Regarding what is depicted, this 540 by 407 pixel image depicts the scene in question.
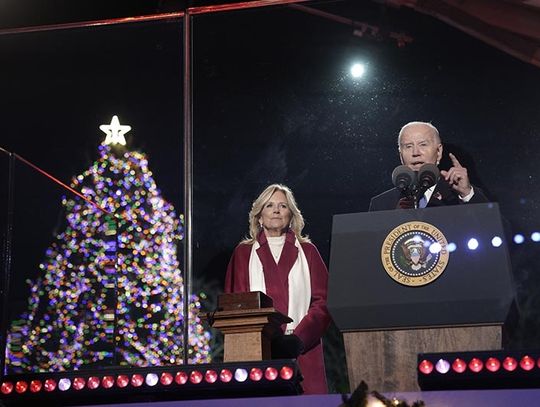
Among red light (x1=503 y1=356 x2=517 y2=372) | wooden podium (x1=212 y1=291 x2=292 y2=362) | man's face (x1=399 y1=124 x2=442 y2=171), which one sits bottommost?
red light (x1=503 y1=356 x2=517 y2=372)

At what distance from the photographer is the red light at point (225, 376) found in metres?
2.82

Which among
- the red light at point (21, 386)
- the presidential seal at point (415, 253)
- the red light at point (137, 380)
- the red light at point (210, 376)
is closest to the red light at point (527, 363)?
the presidential seal at point (415, 253)

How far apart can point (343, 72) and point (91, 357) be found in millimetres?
2108

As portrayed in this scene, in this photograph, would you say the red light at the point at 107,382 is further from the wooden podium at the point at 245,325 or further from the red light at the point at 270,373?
the red light at the point at 270,373

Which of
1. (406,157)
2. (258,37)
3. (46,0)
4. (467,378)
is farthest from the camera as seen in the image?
(46,0)

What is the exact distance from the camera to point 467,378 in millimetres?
2639

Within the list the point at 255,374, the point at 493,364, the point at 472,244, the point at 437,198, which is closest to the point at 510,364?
the point at 493,364

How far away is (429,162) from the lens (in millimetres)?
4551

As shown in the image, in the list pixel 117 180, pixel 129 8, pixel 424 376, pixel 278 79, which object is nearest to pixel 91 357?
Answer: pixel 117 180

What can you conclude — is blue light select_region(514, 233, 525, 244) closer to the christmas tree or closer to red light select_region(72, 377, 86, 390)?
the christmas tree

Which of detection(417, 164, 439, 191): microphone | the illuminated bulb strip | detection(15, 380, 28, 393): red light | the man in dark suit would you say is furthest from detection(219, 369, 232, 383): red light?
the man in dark suit

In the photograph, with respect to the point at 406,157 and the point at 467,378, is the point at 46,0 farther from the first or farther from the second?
the point at 467,378

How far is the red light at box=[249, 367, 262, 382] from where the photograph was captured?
2.81 metres

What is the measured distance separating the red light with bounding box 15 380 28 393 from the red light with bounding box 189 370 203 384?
571 millimetres
